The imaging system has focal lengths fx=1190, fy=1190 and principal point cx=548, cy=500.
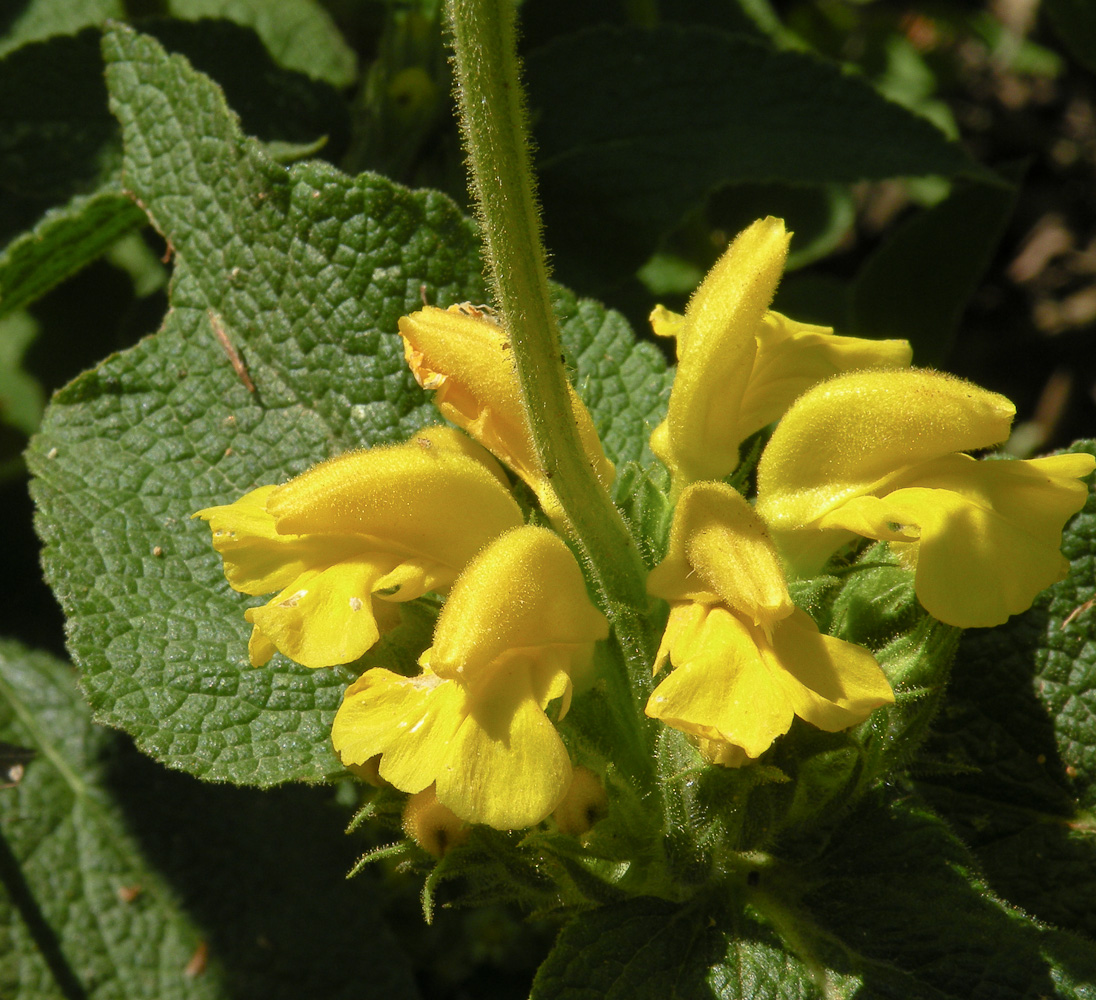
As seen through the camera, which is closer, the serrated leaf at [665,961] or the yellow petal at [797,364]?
the serrated leaf at [665,961]

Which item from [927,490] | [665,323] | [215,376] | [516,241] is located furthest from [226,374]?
[927,490]

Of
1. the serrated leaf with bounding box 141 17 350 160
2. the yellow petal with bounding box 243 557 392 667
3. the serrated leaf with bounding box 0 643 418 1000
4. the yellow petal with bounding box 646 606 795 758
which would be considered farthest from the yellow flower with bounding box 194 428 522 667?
the serrated leaf with bounding box 141 17 350 160

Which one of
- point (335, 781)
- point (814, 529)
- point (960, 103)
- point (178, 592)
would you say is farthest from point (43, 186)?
point (960, 103)

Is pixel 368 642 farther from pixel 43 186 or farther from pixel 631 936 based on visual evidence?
pixel 43 186

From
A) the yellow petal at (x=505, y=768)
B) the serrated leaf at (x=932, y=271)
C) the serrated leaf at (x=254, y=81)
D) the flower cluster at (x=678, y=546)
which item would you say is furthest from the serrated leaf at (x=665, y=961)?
the serrated leaf at (x=932, y=271)

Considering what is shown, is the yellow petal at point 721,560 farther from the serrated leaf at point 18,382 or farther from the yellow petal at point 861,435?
the serrated leaf at point 18,382

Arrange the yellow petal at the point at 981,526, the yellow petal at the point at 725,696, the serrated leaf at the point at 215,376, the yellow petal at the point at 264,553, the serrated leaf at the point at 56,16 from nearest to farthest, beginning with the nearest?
the yellow petal at the point at 725,696, the yellow petal at the point at 981,526, the yellow petal at the point at 264,553, the serrated leaf at the point at 215,376, the serrated leaf at the point at 56,16
